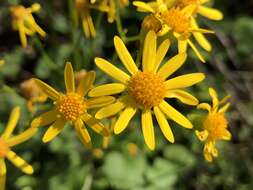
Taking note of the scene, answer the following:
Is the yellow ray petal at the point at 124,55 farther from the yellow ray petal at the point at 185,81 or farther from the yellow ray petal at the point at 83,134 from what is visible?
the yellow ray petal at the point at 83,134

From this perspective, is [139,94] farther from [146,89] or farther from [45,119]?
[45,119]

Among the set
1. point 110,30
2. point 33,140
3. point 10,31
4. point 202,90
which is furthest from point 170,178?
point 10,31

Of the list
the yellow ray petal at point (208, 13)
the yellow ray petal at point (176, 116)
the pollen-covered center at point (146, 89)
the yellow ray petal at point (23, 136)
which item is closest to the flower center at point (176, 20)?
the pollen-covered center at point (146, 89)

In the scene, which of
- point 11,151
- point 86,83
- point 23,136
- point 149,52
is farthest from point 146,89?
point 11,151

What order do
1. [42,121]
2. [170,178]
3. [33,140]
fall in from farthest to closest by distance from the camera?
[170,178] → [33,140] → [42,121]

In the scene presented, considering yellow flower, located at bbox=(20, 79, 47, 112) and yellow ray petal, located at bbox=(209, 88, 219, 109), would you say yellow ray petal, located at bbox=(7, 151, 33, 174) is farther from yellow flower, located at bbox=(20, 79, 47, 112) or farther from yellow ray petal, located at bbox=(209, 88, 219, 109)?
yellow ray petal, located at bbox=(209, 88, 219, 109)

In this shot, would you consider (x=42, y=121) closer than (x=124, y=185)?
Yes

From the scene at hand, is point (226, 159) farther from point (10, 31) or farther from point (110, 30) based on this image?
point (10, 31)
